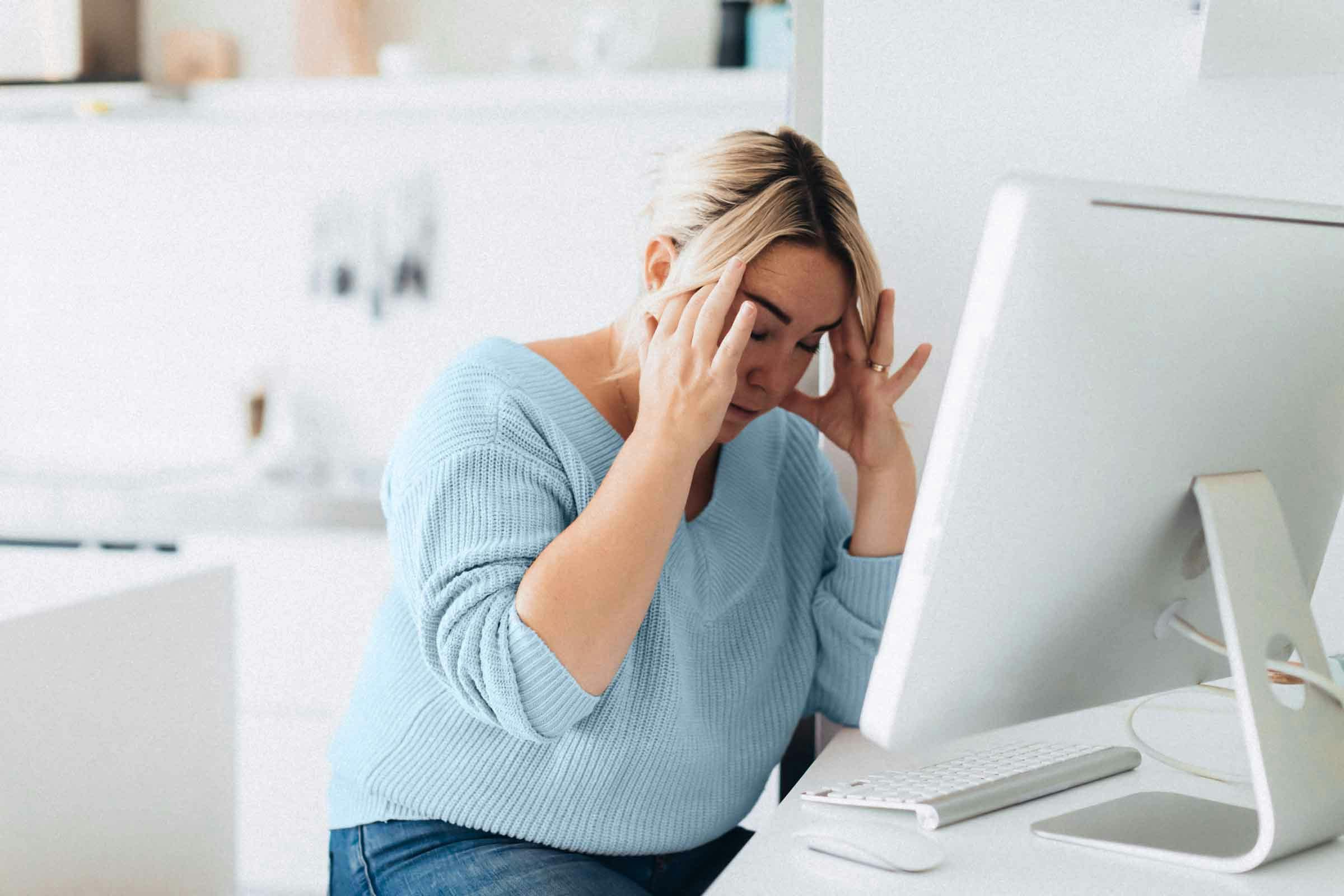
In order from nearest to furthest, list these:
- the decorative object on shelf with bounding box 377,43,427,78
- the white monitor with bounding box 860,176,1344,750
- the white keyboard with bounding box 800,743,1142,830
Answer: the white monitor with bounding box 860,176,1344,750 → the white keyboard with bounding box 800,743,1142,830 → the decorative object on shelf with bounding box 377,43,427,78

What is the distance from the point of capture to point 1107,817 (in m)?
0.80

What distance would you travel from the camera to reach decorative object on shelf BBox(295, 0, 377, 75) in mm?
2627

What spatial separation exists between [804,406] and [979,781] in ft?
1.66

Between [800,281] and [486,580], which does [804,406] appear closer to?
[800,281]

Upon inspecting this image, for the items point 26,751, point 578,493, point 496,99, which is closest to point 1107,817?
point 578,493

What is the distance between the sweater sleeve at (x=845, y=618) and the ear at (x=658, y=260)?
0.34 metres

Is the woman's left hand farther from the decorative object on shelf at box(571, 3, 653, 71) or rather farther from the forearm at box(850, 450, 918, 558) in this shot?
the decorative object on shelf at box(571, 3, 653, 71)

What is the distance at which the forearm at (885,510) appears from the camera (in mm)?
1178

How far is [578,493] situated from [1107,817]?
50 cm

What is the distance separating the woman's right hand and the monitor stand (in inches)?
14.9

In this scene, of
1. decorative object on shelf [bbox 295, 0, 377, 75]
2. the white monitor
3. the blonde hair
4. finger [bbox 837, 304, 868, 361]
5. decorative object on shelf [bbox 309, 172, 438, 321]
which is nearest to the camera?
the white monitor

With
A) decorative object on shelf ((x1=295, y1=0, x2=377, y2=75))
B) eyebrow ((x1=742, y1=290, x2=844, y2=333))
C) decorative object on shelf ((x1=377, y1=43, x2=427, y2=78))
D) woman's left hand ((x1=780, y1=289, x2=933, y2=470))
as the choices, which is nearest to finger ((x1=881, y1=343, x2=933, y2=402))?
woman's left hand ((x1=780, y1=289, x2=933, y2=470))

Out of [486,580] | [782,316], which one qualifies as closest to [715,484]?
[782,316]

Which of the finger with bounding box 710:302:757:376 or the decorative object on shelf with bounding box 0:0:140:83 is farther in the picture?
the decorative object on shelf with bounding box 0:0:140:83
